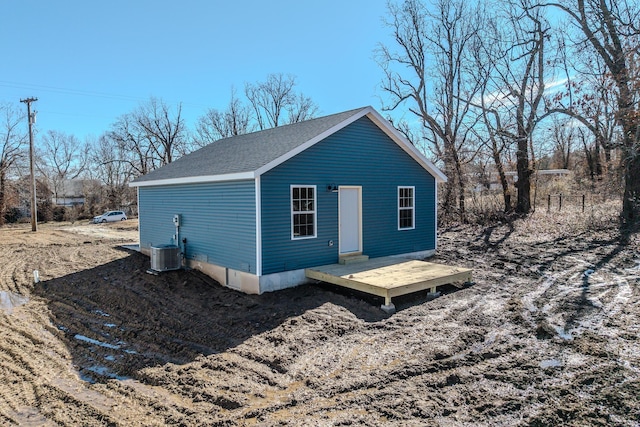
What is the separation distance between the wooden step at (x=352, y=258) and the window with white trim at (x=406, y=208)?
168 centimetres

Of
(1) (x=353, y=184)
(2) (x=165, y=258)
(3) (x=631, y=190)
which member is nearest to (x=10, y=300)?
(2) (x=165, y=258)

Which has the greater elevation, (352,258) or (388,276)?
(352,258)

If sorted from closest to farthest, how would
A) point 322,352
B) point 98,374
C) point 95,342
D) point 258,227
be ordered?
point 98,374
point 322,352
point 95,342
point 258,227

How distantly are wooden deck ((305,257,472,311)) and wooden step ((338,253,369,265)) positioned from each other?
0.16 meters

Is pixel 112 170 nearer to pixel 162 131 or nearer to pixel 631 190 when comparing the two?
pixel 162 131

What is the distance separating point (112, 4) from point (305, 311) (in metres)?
14.0

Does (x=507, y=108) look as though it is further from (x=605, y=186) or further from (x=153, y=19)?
(x=153, y=19)

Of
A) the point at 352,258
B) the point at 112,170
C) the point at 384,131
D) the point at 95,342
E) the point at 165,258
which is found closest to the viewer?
the point at 95,342

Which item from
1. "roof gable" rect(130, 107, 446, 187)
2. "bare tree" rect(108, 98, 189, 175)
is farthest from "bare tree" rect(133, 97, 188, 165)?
"roof gable" rect(130, 107, 446, 187)

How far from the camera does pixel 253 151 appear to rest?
9.98m

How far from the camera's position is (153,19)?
16234 mm

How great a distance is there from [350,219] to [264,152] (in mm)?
2628

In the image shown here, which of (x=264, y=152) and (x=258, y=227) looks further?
(x=264, y=152)

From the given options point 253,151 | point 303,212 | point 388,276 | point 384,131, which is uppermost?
point 384,131
